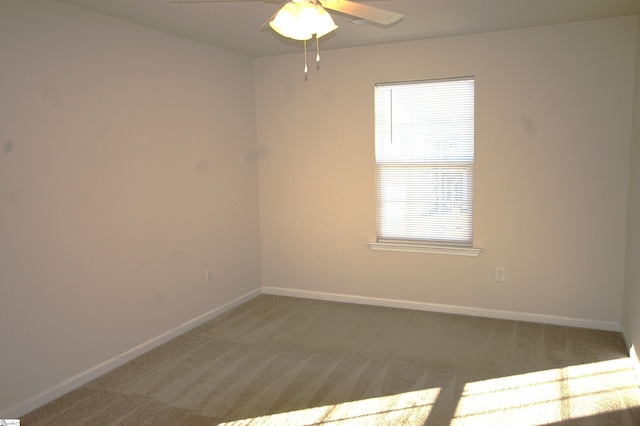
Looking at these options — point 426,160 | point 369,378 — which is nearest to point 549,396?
point 369,378

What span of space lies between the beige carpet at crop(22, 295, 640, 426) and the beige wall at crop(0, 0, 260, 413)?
34 cm

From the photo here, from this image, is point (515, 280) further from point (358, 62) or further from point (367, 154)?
point (358, 62)

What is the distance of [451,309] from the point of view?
14.5 feet

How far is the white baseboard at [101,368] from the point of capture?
9.34 ft

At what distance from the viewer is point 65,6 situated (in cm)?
305

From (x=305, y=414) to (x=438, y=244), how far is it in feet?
7.14

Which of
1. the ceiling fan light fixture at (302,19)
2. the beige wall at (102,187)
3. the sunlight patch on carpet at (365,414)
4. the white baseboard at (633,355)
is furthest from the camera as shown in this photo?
the white baseboard at (633,355)

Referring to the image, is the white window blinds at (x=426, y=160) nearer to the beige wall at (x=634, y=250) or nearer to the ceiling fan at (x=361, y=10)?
the beige wall at (x=634, y=250)

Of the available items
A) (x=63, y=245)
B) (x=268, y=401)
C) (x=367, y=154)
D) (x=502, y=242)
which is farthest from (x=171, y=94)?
→ (x=502, y=242)

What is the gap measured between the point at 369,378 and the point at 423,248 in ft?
5.20

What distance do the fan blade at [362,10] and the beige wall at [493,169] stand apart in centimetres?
201

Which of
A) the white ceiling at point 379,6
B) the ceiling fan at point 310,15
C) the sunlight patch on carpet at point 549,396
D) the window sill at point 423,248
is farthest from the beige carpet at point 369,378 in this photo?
the white ceiling at point 379,6

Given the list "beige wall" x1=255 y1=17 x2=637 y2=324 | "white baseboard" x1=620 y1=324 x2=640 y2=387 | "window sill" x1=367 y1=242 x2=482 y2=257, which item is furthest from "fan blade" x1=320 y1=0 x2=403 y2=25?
"white baseboard" x1=620 y1=324 x2=640 y2=387

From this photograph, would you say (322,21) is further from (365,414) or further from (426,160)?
(426,160)
